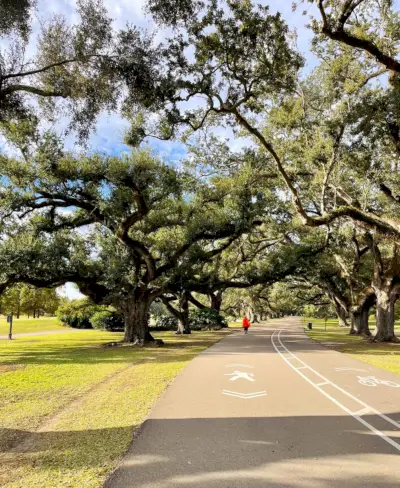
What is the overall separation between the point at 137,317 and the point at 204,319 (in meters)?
18.7

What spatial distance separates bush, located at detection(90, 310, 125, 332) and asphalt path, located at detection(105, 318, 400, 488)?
31.5m

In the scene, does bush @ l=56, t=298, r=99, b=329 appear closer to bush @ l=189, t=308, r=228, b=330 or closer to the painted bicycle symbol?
bush @ l=189, t=308, r=228, b=330

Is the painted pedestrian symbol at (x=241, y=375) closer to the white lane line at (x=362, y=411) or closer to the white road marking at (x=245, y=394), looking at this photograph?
the white road marking at (x=245, y=394)

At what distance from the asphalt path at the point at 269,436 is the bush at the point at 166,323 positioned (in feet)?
106

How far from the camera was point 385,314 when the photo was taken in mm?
26297

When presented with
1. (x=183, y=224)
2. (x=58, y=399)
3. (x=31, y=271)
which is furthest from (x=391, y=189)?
(x=31, y=271)

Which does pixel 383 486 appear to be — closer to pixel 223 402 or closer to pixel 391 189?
pixel 223 402

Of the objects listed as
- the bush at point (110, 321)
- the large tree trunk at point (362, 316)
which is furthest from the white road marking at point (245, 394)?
the bush at point (110, 321)

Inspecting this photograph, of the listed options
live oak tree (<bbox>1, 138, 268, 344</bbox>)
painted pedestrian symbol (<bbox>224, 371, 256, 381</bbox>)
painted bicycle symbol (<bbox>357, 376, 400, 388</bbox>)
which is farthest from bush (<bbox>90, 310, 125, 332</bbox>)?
painted bicycle symbol (<bbox>357, 376, 400, 388</bbox>)

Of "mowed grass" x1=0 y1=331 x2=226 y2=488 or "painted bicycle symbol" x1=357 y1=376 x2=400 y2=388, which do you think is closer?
"mowed grass" x1=0 y1=331 x2=226 y2=488

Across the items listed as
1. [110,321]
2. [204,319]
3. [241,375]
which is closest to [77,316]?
[110,321]

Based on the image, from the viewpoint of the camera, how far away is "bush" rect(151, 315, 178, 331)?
142 feet

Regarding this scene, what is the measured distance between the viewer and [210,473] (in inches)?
185

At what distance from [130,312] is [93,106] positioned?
1733 cm
